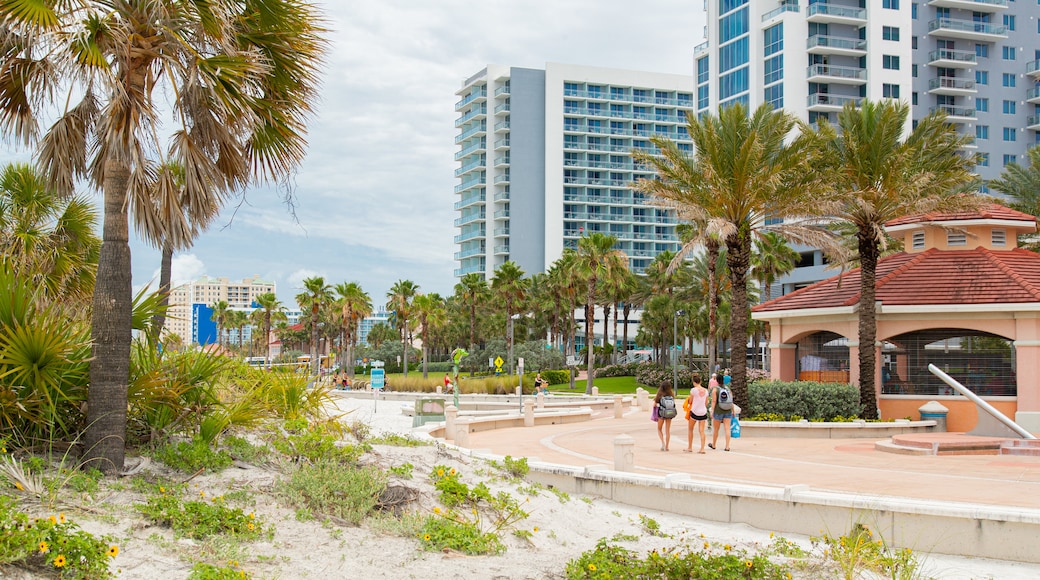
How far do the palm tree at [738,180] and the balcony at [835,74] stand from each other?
4996 centimetres

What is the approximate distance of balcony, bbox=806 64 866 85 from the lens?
7338 cm

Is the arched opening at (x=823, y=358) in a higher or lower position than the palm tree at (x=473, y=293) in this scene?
lower

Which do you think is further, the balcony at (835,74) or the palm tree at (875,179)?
the balcony at (835,74)

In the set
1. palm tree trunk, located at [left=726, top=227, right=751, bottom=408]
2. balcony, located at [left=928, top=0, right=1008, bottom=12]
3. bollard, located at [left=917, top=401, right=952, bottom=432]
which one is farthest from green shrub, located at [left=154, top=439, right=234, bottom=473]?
balcony, located at [left=928, top=0, right=1008, bottom=12]

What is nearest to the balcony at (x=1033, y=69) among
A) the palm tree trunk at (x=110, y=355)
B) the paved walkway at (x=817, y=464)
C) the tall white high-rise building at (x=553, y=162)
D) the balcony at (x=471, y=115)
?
the tall white high-rise building at (x=553, y=162)

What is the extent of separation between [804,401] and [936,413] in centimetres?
432

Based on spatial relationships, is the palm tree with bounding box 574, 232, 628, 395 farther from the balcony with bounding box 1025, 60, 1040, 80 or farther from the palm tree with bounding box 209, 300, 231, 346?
the balcony with bounding box 1025, 60, 1040, 80

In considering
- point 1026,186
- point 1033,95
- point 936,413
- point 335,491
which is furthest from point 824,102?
point 335,491

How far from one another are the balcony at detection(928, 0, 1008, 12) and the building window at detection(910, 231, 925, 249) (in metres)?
56.1

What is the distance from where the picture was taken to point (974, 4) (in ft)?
256

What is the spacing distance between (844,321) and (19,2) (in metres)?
27.4

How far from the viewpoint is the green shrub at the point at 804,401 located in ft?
87.7

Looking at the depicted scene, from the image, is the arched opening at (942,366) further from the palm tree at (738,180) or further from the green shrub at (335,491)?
the green shrub at (335,491)

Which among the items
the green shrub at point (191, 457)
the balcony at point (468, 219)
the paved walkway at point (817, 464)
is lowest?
the paved walkway at point (817, 464)
